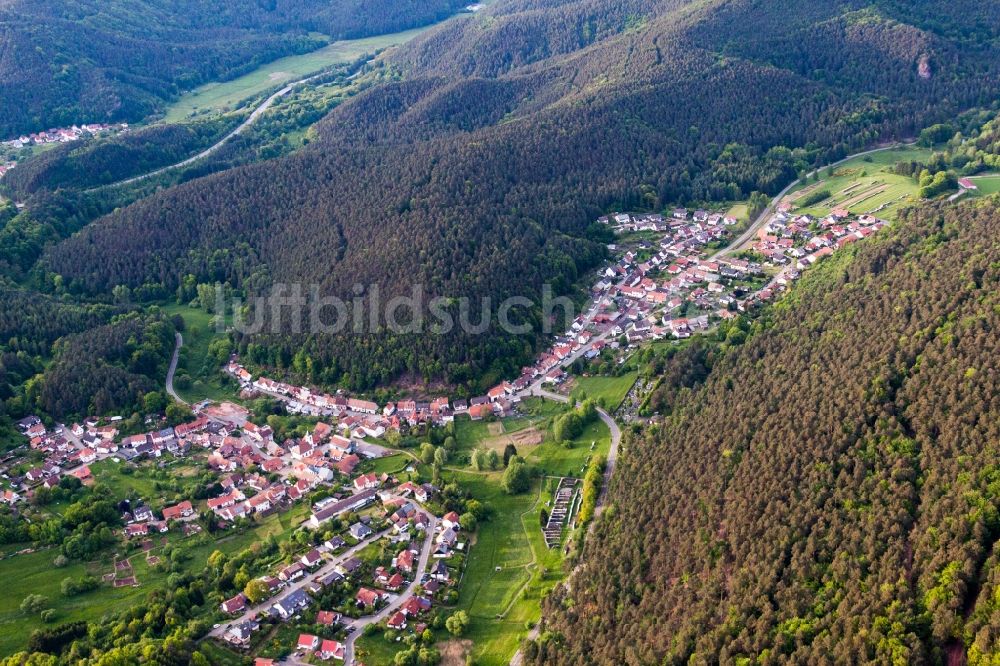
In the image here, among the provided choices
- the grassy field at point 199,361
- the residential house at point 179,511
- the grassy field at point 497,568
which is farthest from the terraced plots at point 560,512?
the grassy field at point 199,361

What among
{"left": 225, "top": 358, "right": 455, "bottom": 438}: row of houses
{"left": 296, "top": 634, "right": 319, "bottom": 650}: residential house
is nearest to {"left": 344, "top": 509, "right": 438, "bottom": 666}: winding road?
{"left": 296, "top": 634, "right": 319, "bottom": 650}: residential house

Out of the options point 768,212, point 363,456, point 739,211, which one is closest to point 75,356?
point 363,456

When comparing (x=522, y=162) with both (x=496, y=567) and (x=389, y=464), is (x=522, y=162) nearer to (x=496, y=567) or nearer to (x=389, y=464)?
(x=389, y=464)

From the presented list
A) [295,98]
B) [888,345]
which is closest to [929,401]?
[888,345]

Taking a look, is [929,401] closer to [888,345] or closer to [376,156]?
[888,345]

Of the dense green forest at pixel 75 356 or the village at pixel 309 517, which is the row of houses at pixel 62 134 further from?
the village at pixel 309 517
